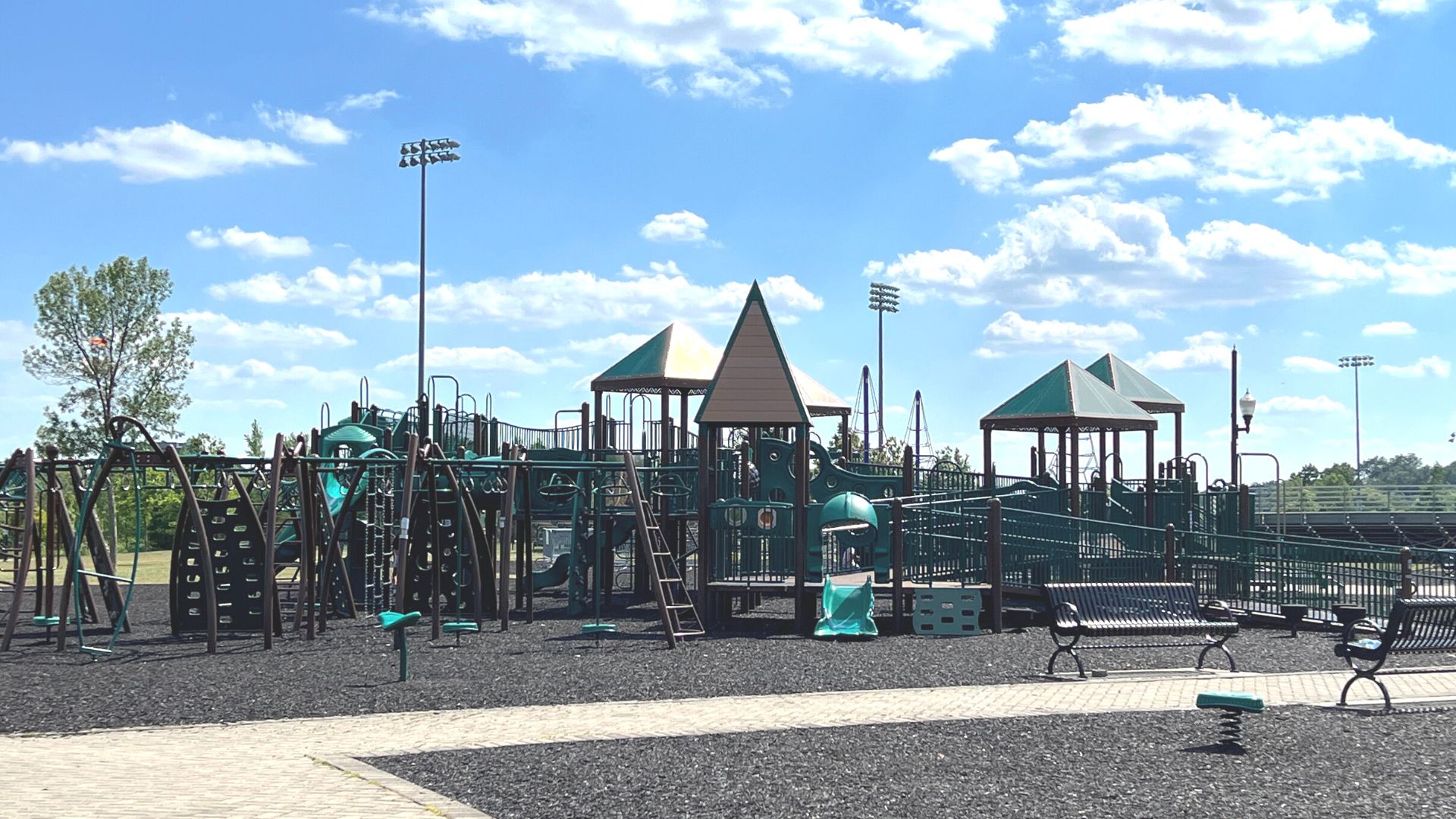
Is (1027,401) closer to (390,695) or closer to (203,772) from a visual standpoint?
(390,695)

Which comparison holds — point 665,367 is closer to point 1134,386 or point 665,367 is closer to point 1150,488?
point 1150,488

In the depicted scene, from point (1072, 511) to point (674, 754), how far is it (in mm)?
17866

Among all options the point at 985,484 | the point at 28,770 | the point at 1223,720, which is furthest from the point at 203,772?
the point at 985,484

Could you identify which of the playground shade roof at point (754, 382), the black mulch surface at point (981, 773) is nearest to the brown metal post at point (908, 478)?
the playground shade roof at point (754, 382)

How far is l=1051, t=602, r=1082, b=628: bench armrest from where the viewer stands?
546 inches

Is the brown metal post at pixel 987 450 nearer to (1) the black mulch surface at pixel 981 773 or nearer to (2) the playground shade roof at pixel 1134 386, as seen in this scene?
(2) the playground shade roof at pixel 1134 386

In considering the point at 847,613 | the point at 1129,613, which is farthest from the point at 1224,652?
the point at 847,613

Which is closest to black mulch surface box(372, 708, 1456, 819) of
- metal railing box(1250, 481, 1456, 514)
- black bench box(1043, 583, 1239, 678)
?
black bench box(1043, 583, 1239, 678)

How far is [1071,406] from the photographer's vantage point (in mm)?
30969

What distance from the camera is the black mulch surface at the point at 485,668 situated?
1193cm

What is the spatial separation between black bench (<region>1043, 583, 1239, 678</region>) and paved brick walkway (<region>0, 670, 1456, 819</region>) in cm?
72

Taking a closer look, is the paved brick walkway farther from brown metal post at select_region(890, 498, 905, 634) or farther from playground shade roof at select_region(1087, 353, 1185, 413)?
playground shade roof at select_region(1087, 353, 1185, 413)

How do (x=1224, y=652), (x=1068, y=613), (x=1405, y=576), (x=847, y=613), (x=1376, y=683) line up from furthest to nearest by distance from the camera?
(x=1405, y=576), (x=847, y=613), (x=1224, y=652), (x=1068, y=613), (x=1376, y=683)

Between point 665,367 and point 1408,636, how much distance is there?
1947 centimetres
